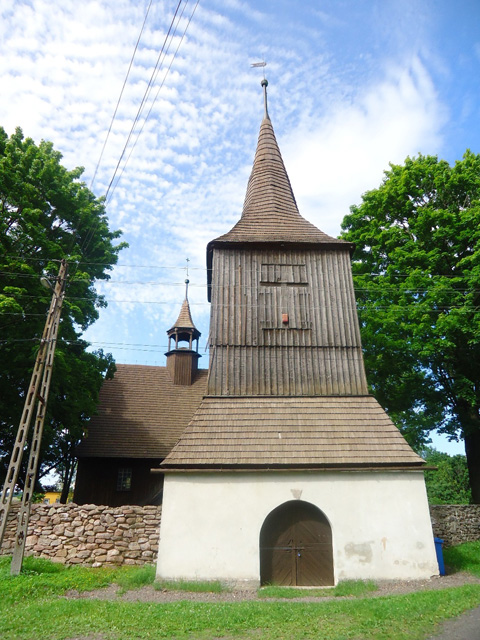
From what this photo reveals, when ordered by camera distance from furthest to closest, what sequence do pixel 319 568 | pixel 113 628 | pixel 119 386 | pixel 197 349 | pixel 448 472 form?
1. pixel 448 472
2. pixel 197 349
3. pixel 119 386
4. pixel 319 568
5. pixel 113 628

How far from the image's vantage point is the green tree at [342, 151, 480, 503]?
15.9 m

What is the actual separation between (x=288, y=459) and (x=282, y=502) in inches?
37.4

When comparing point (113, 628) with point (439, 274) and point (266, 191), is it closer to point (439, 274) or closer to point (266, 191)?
point (266, 191)

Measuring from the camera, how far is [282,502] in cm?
997

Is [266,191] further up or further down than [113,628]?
further up

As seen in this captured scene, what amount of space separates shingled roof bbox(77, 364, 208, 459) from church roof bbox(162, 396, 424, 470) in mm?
9117

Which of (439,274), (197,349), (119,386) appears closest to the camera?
(439,274)

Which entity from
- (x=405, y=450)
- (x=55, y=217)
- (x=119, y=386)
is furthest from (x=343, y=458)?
(x=119, y=386)

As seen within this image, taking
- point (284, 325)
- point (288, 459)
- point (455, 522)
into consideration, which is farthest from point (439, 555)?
point (284, 325)

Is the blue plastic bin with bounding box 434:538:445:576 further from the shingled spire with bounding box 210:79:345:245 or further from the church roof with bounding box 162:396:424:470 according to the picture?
the shingled spire with bounding box 210:79:345:245

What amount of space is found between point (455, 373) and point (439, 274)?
393 cm

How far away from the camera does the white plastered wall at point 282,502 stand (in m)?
9.45

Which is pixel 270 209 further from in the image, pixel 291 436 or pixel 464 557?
pixel 464 557

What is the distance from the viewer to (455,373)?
16.7 meters
